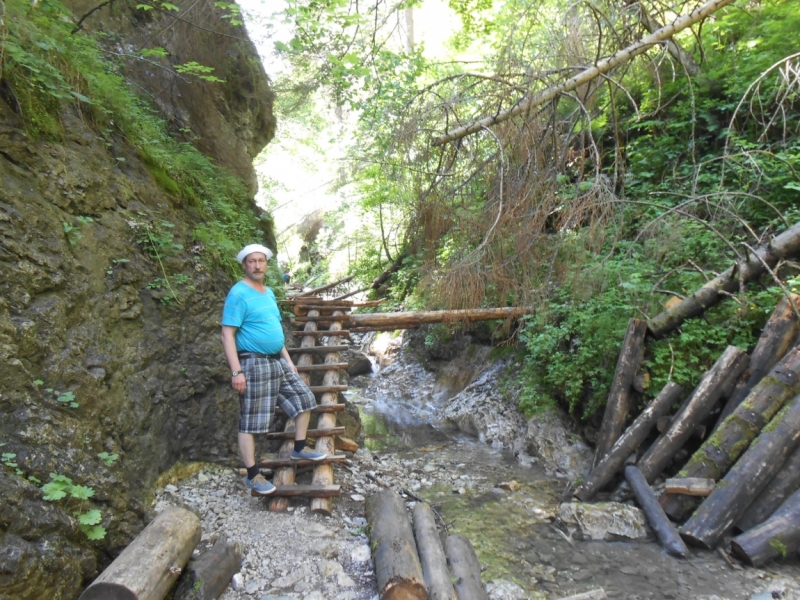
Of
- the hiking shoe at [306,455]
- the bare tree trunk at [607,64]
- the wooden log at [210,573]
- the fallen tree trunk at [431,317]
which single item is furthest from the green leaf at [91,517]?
the fallen tree trunk at [431,317]

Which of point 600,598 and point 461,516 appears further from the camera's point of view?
point 461,516

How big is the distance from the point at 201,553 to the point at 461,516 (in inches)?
94.0

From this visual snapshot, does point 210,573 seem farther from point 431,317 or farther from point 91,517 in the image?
point 431,317

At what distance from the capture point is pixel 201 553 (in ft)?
10.4

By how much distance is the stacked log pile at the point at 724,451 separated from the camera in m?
3.70

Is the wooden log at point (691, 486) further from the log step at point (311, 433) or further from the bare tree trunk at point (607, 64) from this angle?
the bare tree trunk at point (607, 64)

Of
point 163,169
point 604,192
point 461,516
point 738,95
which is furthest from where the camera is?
point 738,95

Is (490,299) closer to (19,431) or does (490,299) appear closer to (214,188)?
(214,188)

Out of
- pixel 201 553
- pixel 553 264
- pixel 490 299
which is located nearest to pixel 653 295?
pixel 553 264

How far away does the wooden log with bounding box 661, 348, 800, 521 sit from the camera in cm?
410

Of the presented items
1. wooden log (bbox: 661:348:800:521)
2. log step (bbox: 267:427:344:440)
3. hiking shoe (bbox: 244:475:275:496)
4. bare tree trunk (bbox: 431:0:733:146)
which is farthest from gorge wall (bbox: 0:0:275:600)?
wooden log (bbox: 661:348:800:521)

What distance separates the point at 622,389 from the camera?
512 cm

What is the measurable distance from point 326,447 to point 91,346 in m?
2.30

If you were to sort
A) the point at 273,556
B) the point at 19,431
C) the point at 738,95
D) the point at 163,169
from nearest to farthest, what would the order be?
the point at 19,431, the point at 273,556, the point at 163,169, the point at 738,95
